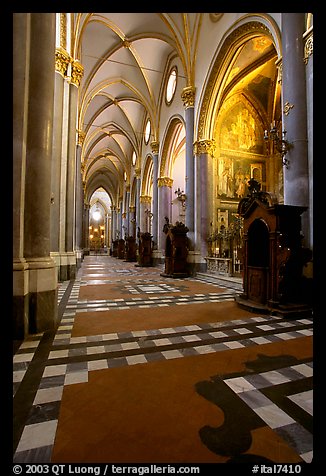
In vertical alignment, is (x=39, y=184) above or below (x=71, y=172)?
below

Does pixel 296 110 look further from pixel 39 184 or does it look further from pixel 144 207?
pixel 144 207

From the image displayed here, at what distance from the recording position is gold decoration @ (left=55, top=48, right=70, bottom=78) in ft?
27.1

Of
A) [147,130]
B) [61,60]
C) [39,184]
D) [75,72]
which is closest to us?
[39,184]

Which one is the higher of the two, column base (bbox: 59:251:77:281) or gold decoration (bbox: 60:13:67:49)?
gold decoration (bbox: 60:13:67:49)

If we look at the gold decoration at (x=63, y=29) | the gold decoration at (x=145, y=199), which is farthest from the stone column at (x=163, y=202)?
the gold decoration at (x=63, y=29)

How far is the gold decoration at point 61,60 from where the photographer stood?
827cm

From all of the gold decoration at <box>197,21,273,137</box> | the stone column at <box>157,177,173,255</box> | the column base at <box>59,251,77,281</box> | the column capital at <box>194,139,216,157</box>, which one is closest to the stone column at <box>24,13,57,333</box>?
the column base at <box>59,251,77,281</box>

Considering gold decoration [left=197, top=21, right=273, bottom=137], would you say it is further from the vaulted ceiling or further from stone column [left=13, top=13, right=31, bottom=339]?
stone column [left=13, top=13, right=31, bottom=339]

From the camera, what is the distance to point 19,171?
10.6 ft

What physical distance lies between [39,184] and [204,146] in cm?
979

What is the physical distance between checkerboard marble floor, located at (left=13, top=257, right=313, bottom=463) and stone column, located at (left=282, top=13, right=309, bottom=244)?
10.4ft

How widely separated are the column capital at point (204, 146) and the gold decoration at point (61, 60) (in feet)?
20.6

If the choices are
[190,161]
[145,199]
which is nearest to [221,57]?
[190,161]
